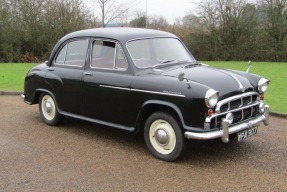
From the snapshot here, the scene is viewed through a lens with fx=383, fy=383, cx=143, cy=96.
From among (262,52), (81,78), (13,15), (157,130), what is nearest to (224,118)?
(157,130)

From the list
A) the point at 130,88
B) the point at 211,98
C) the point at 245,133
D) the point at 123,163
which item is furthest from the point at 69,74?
the point at 245,133

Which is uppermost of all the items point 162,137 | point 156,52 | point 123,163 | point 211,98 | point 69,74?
point 156,52

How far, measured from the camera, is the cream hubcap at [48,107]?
7246 mm

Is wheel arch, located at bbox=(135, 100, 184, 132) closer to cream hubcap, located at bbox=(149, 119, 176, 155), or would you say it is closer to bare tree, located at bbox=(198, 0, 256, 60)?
cream hubcap, located at bbox=(149, 119, 176, 155)

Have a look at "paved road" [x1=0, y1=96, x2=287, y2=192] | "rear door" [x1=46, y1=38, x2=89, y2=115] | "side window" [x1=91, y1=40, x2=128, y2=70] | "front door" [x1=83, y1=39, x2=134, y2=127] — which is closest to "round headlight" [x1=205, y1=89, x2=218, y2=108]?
"paved road" [x1=0, y1=96, x2=287, y2=192]

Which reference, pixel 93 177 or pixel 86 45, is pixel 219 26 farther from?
pixel 93 177

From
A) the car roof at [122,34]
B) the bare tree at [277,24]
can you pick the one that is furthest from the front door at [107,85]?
the bare tree at [277,24]

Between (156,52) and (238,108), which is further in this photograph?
(156,52)

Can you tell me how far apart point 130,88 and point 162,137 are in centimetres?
87

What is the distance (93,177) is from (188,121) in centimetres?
141

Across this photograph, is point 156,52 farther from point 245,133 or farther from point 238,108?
point 245,133

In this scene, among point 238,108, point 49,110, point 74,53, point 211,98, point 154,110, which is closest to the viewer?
point 211,98

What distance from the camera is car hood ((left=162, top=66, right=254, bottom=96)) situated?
16.8 feet

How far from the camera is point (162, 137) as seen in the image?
534 cm
